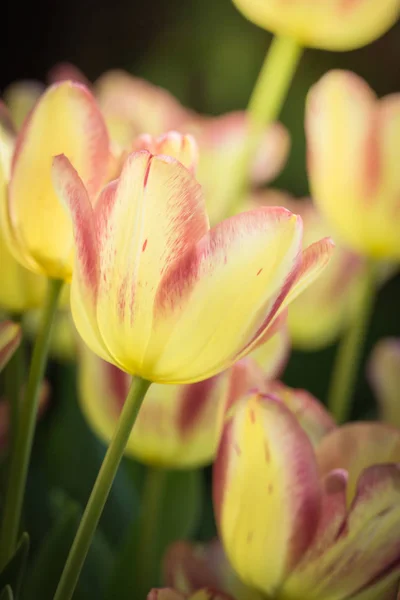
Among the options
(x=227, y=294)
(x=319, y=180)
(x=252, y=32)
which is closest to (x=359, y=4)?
(x=319, y=180)

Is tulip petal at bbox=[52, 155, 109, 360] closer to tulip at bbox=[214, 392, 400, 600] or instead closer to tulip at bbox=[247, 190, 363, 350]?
tulip at bbox=[214, 392, 400, 600]

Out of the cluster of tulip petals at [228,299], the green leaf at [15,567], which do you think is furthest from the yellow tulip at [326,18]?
the green leaf at [15,567]

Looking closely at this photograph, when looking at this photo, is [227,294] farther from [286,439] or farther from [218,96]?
[218,96]

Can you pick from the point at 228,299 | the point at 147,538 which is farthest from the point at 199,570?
the point at 228,299

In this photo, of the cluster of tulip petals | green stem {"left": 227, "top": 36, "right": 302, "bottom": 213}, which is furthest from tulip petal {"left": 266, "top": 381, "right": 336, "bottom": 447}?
green stem {"left": 227, "top": 36, "right": 302, "bottom": 213}

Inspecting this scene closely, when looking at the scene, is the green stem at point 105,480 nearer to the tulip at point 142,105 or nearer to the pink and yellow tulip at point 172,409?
the pink and yellow tulip at point 172,409

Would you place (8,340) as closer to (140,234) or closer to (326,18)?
(140,234)

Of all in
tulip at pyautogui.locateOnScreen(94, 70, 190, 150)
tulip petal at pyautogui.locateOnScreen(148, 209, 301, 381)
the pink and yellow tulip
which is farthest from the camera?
tulip at pyautogui.locateOnScreen(94, 70, 190, 150)
